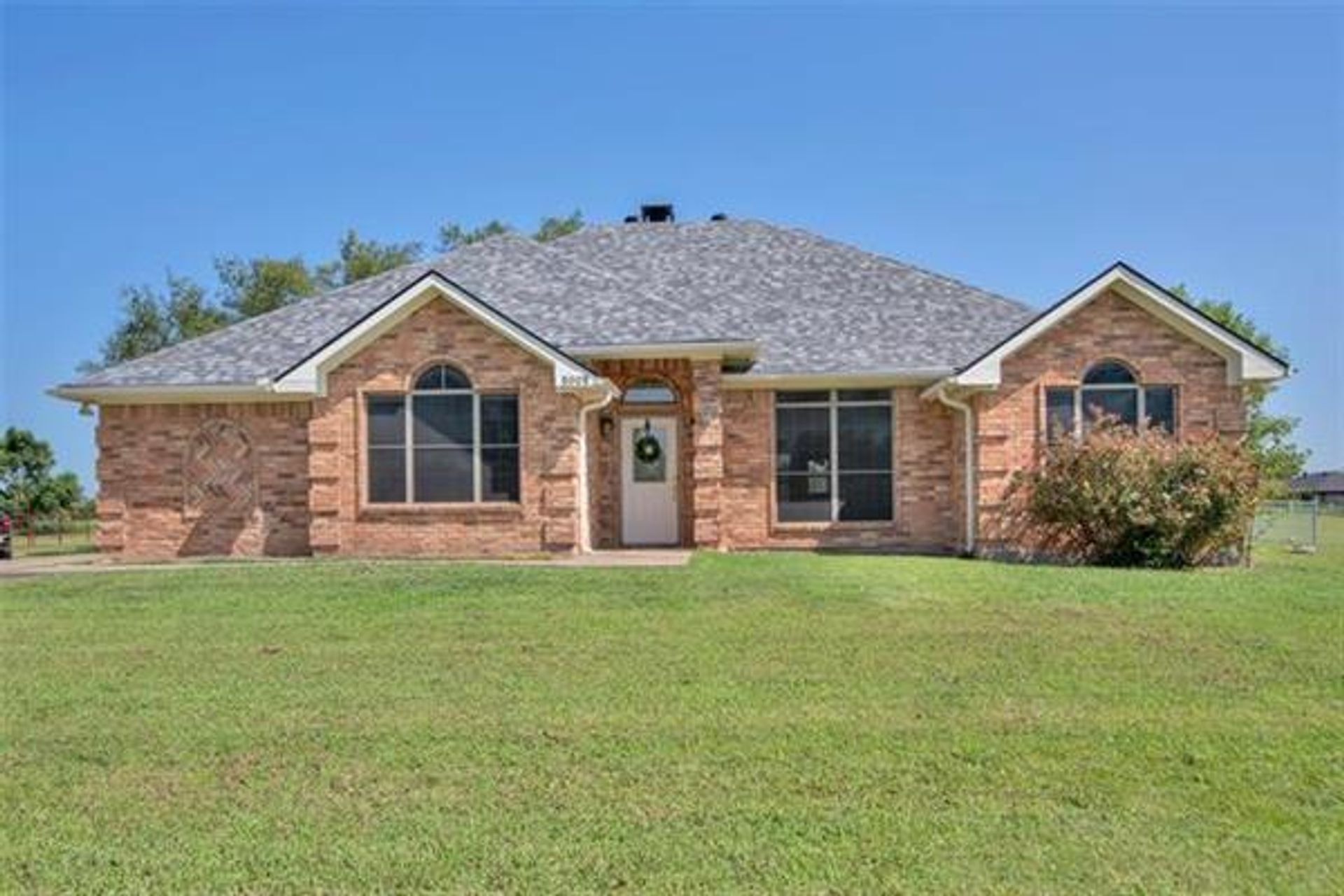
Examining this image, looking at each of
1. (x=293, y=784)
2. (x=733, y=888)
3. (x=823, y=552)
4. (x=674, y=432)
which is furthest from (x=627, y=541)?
(x=733, y=888)

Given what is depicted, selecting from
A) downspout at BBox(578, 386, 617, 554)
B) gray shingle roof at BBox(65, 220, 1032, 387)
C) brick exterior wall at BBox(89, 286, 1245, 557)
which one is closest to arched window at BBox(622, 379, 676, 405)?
brick exterior wall at BBox(89, 286, 1245, 557)

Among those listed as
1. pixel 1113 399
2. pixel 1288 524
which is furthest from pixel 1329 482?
pixel 1113 399

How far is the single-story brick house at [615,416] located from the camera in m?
16.0

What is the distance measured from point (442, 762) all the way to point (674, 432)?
41.1ft

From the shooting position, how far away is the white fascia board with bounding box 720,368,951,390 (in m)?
17.5

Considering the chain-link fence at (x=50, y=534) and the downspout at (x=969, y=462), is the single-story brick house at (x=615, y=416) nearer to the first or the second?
the downspout at (x=969, y=462)

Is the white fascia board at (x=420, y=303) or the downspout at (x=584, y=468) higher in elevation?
the white fascia board at (x=420, y=303)

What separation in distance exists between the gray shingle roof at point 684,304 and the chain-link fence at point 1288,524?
22.2 ft

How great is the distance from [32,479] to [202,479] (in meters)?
24.2

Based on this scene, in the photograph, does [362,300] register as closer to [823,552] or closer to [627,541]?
[627,541]

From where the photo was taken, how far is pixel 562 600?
11.5 metres

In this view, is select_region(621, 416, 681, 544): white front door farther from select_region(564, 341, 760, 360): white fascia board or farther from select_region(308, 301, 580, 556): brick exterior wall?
select_region(308, 301, 580, 556): brick exterior wall

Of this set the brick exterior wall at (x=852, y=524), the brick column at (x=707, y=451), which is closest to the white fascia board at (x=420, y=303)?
the brick column at (x=707, y=451)

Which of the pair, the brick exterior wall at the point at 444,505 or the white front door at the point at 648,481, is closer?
the brick exterior wall at the point at 444,505
